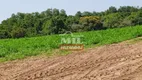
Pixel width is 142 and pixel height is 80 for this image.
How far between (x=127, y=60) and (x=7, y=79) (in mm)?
3483

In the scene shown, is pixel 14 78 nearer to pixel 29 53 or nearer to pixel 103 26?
pixel 29 53

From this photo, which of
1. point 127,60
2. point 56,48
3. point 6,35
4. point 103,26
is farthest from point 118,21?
point 127,60

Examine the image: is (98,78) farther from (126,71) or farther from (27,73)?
(27,73)

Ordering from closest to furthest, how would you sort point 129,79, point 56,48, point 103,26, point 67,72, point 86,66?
point 129,79, point 67,72, point 86,66, point 56,48, point 103,26

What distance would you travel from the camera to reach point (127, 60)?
8.83m

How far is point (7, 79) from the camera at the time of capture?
827 cm

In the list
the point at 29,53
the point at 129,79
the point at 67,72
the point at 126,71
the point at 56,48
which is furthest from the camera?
the point at 56,48

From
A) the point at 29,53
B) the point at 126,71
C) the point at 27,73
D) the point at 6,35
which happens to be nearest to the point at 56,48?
the point at 29,53

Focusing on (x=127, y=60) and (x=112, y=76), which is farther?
(x=127, y=60)

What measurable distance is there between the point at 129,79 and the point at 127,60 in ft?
7.23
